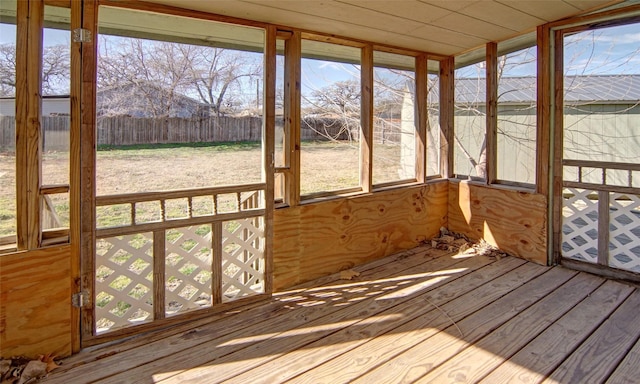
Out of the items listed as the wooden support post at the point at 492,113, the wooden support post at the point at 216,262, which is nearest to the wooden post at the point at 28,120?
the wooden support post at the point at 216,262

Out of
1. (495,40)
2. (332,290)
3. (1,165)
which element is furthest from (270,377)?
(495,40)

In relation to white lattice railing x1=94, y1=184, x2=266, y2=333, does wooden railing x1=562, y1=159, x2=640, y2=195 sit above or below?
above

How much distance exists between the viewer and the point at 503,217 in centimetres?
369

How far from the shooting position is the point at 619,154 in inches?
120

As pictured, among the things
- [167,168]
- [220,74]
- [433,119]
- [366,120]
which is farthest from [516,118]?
[167,168]

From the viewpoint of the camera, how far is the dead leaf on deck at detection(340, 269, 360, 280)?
323 cm

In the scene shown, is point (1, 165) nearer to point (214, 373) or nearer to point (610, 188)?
point (214, 373)

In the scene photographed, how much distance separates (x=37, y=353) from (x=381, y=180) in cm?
293

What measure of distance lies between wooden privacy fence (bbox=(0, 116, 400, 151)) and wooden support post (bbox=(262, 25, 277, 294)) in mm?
83

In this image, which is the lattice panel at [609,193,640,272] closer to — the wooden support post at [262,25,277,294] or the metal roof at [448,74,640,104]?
the metal roof at [448,74,640,104]

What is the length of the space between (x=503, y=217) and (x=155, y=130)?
3.21 metres

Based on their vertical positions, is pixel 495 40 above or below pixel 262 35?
above

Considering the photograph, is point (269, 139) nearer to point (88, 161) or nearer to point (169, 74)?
point (169, 74)

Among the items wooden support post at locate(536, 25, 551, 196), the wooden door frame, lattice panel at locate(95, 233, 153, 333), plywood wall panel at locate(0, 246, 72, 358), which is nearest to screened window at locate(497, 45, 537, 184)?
wooden support post at locate(536, 25, 551, 196)
